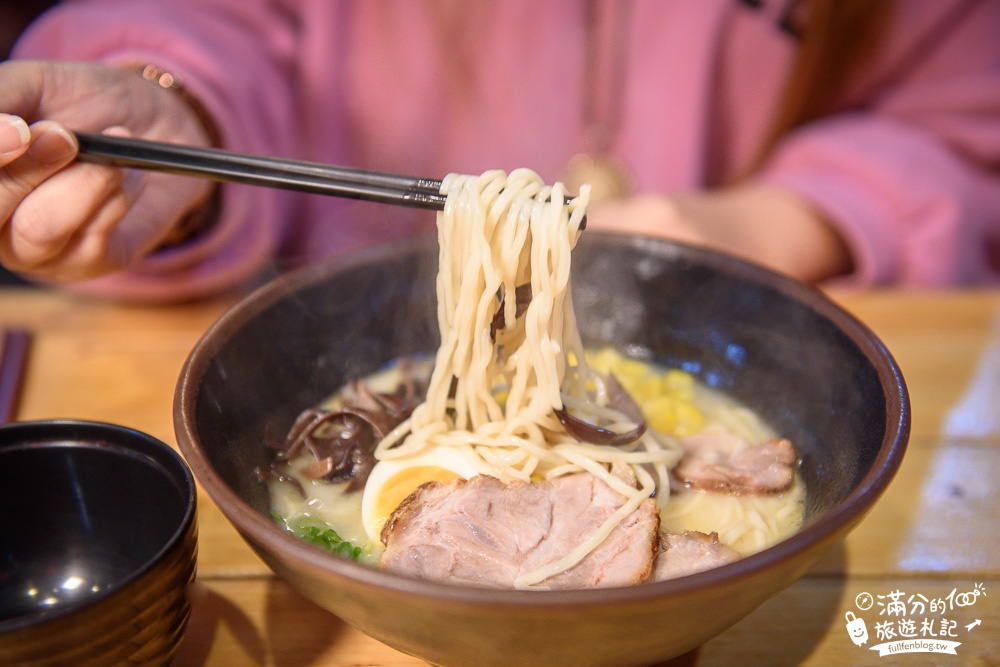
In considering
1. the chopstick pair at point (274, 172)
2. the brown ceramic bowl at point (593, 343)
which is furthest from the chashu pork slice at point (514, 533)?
the chopstick pair at point (274, 172)

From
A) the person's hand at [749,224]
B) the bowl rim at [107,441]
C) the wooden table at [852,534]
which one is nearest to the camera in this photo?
the bowl rim at [107,441]

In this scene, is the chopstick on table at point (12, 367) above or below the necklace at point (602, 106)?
below

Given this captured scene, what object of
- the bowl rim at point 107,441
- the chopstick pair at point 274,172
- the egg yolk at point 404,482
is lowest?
the egg yolk at point 404,482

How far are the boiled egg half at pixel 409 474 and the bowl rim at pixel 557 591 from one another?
406mm

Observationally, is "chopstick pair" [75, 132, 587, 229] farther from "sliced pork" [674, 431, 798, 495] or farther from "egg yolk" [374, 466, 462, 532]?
"sliced pork" [674, 431, 798, 495]

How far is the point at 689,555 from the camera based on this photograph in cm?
125

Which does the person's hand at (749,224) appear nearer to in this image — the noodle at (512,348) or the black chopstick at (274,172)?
the noodle at (512,348)

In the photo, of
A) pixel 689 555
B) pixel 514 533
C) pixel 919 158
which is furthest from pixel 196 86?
pixel 919 158

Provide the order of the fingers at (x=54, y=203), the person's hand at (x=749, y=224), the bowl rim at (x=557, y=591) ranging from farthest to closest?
the person's hand at (x=749, y=224), the fingers at (x=54, y=203), the bowl rim at (x=557, y=591)

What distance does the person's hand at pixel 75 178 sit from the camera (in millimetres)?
1451

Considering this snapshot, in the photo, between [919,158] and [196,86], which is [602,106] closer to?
[919,158]

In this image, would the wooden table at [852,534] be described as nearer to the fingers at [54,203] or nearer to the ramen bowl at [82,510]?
the ramen bowl at [82,510]

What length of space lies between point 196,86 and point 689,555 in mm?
1963

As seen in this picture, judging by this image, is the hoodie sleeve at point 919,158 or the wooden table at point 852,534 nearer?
the wooden table at point 852,534
